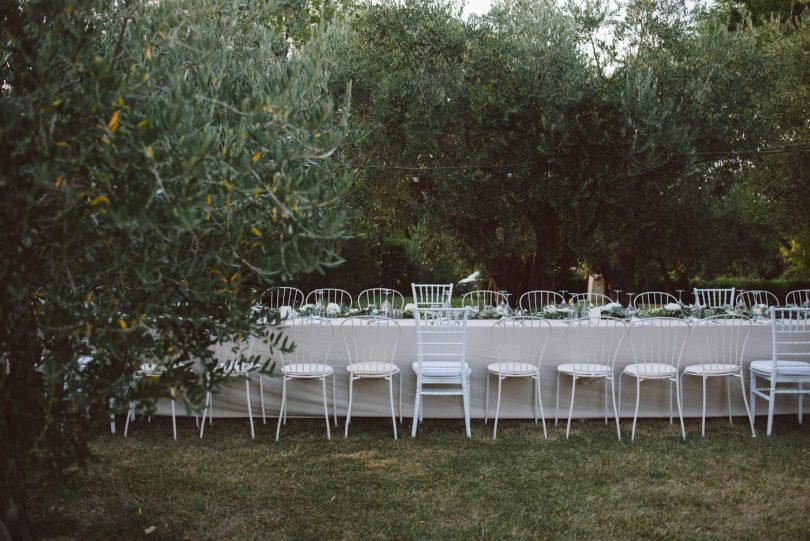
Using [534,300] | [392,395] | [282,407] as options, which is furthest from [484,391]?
[534,300]

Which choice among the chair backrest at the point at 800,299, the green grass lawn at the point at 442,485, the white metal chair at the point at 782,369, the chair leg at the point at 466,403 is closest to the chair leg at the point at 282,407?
the green grass lawn at the point at 442,485

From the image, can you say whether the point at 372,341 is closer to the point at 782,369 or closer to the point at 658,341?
the point at 658,341

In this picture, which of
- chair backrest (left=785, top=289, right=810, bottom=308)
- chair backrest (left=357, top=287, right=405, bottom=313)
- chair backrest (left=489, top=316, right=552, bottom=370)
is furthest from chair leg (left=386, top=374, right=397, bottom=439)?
chair backrest (left=785, top=289, right=810, bottom=308)

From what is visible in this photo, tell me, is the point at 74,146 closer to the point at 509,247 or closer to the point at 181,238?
the point at 181,238

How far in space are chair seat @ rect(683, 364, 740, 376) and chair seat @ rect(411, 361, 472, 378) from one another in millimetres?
2072

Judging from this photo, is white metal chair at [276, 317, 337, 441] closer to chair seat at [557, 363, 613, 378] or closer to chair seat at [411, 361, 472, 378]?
chair seat at [411, 361, 472, 378]

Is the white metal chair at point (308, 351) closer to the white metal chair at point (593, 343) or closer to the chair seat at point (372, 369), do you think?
the chair seat at point (372, 369)

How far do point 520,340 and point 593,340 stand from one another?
692mm

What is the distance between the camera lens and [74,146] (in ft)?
7.35

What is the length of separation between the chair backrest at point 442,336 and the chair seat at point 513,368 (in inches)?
12.9

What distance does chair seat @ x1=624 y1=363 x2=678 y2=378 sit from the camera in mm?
5551

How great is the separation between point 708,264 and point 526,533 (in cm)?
1091

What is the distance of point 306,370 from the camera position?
5598 mm

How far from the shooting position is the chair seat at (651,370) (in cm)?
555
